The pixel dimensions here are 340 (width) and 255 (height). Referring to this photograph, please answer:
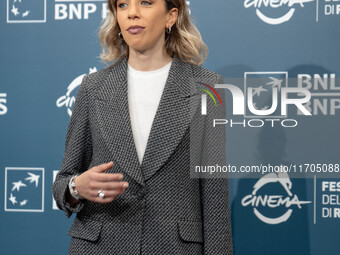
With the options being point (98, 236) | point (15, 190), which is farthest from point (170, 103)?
point (15, 190)

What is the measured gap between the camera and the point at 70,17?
2.64 m

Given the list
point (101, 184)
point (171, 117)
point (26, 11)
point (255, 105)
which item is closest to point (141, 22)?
point (171, 117)

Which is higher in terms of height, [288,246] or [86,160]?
[86,160]

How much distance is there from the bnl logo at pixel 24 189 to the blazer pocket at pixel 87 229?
1.10m

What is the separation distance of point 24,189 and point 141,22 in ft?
4.47

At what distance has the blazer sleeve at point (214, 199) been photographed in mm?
1593

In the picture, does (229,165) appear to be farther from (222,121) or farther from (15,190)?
(15,190)

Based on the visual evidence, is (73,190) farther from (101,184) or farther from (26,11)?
(26,11)

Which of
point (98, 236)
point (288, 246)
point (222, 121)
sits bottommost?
point (288, 246)

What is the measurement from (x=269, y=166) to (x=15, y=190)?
126cm

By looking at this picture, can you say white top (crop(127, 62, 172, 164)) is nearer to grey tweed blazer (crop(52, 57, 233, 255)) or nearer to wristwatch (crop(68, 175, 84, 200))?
grey tweed blazer (crop(52, 57, 233, 255))

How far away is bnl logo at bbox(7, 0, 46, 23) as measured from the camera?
266cm

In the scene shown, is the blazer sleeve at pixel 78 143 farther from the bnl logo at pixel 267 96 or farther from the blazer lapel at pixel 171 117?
the bnl logo at pixel 267 96

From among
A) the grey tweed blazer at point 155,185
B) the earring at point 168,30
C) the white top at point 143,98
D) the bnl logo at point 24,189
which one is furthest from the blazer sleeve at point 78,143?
the bnl logo at point 24,189
